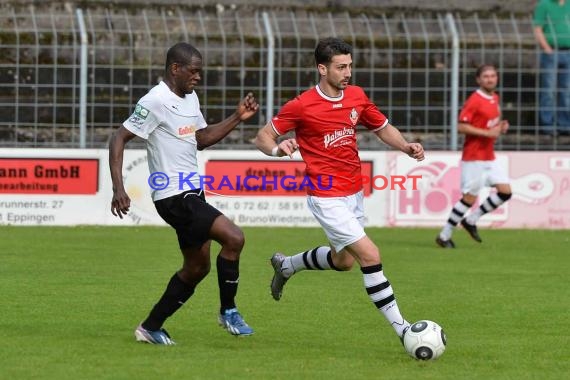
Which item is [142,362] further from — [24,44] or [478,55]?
[478,55]

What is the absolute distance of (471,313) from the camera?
1102 cm

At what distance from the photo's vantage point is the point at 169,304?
920 cm

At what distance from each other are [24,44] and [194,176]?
10.6m

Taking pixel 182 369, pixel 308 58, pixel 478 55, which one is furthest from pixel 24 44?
pixel 182 369

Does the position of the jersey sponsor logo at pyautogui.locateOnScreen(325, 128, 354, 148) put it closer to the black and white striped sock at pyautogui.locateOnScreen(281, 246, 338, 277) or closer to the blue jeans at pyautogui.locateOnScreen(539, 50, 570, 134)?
the black and white striped sock at pyautogui.locateOnScreen(281, 246, 338, 277)

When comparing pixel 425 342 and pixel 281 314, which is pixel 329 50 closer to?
pixel 425 342

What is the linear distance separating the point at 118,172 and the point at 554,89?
12861 millimetres

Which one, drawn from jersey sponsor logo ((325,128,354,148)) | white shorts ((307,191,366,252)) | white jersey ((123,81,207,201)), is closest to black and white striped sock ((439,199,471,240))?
white shorts ((307,191,366,252))

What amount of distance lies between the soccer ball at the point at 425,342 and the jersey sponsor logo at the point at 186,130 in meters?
2.00

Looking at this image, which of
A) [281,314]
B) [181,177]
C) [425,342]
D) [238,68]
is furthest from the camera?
[238,68]

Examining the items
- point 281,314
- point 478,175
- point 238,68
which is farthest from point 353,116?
point 238,68

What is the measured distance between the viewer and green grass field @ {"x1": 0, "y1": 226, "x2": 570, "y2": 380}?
27.3 feet

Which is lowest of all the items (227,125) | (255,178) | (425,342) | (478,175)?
(425,342)

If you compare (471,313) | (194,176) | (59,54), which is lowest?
(471,313)
